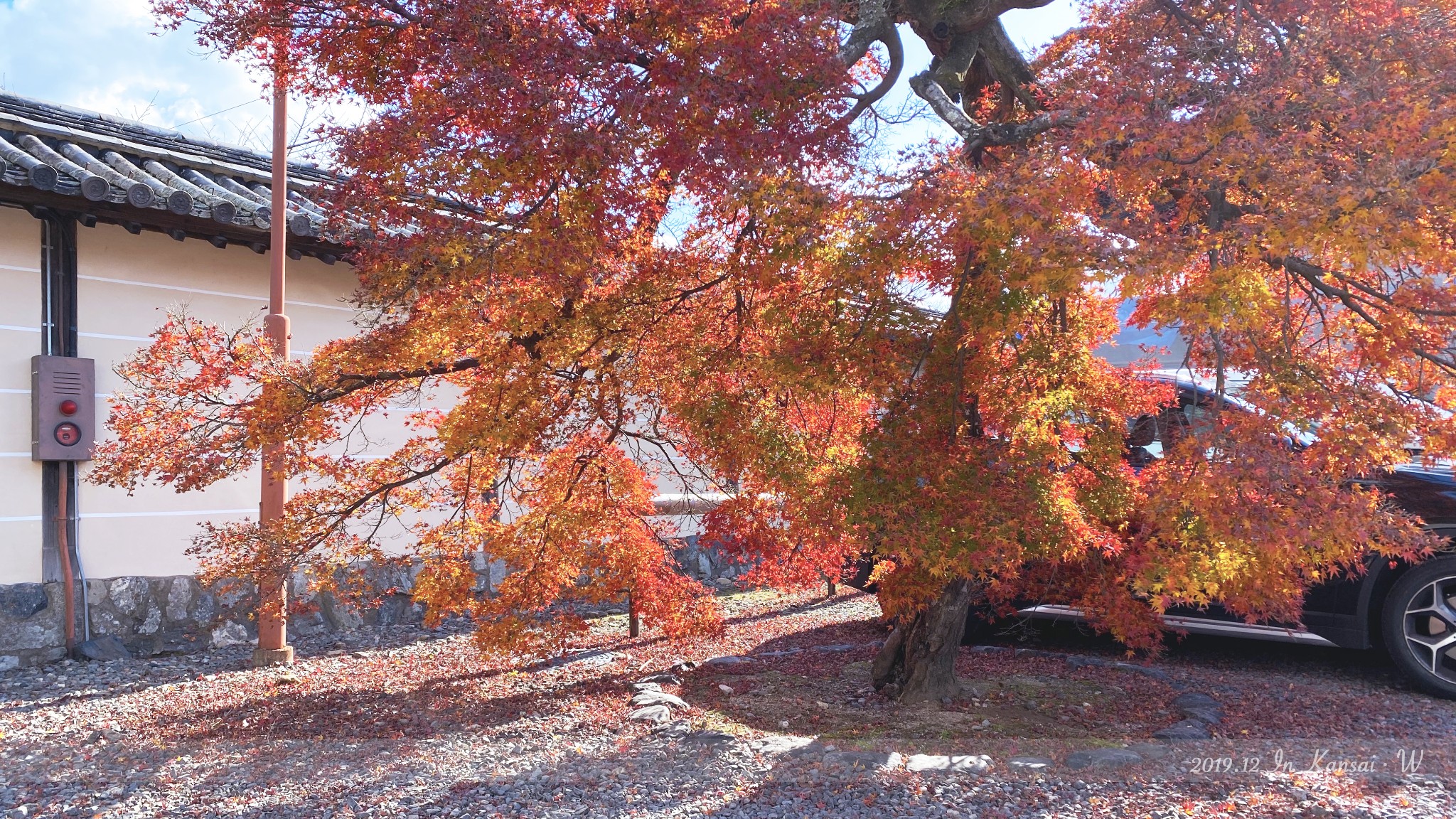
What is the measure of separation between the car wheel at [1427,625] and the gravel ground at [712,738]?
16 centimetres

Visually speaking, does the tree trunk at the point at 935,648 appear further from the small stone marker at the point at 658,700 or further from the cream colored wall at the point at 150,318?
the cream colored wall at the point at 150,318

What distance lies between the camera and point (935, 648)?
5199mm

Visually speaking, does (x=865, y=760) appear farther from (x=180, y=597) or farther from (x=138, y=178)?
(x=138, y=178)

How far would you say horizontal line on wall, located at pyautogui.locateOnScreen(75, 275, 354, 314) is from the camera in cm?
630

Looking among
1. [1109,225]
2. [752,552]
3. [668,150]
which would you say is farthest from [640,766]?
[1109,225]

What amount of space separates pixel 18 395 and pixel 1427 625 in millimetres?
8382

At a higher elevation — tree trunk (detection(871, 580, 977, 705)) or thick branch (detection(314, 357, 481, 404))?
thick branch (detection(314, 357, 481, 404))

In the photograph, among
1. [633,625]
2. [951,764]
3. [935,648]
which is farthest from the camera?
[633,625]

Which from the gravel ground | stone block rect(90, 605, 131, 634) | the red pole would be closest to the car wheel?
the gravel ground

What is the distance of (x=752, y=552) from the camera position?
5.27 metres

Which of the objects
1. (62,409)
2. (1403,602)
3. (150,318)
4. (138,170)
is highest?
(138,170)

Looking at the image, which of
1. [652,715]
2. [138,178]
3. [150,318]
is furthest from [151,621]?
[652,715]

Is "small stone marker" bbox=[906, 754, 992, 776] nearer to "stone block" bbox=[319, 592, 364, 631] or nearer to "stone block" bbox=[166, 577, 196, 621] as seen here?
"stone block" bbox=[319, 592, 364, 631]

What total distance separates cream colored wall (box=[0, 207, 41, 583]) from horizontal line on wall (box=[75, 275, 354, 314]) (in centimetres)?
34
